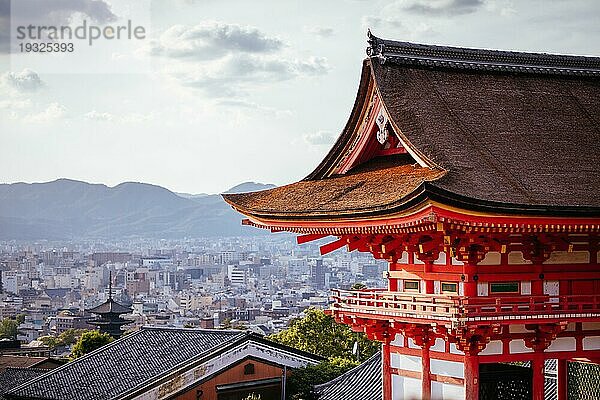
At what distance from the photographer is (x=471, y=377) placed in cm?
1195

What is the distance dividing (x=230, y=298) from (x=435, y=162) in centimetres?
14541

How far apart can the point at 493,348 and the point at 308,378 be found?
1367 cm

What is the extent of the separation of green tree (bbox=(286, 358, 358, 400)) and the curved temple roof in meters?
11.3

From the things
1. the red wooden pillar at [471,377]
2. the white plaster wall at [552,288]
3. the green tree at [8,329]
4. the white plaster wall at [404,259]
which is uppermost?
the white plaster wall at [404,259]

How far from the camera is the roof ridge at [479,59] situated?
1366cm

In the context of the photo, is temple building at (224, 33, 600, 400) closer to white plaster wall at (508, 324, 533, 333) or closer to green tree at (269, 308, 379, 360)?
white plaster wall at (508, 324, 533, 333)

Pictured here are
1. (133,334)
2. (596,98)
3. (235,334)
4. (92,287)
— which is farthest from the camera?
(92,287)

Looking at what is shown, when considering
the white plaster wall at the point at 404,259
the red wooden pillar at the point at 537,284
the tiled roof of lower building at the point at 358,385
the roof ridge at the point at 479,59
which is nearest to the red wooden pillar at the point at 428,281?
the white plaster wall at the point at 404,259

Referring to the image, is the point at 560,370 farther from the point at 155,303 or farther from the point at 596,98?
the point at 155,303

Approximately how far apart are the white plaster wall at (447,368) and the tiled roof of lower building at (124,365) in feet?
40.1

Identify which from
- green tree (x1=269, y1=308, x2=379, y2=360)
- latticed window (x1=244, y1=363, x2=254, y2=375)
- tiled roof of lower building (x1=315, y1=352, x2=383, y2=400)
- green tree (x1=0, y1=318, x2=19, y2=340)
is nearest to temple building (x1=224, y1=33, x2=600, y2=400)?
tiled roof of lower building (x1=315, y1=352, x2=383, y2=400)

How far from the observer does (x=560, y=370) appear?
13.4 m

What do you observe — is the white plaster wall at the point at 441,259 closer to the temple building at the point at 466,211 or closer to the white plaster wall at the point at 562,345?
the temple building at the point at 466,211

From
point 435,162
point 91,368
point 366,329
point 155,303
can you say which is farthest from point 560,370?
point 155,303
